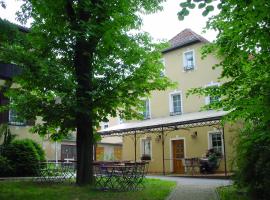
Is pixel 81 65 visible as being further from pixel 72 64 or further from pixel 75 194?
pixel 75 194

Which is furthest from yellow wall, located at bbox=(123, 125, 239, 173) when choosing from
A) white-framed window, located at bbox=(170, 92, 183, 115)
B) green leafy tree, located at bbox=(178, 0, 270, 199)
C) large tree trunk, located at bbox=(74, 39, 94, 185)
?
green leafy tree, located at bbox=(178, 0, 270, 199)

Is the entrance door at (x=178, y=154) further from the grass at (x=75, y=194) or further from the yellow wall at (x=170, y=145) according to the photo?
the grass at (x=75, y=194)

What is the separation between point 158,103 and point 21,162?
12156 millimetres

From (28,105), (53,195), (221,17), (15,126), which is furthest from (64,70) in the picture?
(15,126)

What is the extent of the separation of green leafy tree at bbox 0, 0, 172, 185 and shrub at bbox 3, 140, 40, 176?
3.98 m

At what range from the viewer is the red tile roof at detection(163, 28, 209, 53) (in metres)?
24.4

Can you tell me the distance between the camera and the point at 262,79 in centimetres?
798

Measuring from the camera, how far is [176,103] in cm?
2534

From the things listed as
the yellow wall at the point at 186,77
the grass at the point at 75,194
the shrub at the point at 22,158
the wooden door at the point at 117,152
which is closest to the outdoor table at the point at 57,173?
the shrub at the point at 22,158

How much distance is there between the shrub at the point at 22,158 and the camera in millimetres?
16322

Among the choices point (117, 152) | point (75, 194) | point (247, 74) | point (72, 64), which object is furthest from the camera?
point (117, 152)

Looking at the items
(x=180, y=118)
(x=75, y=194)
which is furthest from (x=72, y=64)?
(x=180, y=118)

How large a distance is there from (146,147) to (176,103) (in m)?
3.77

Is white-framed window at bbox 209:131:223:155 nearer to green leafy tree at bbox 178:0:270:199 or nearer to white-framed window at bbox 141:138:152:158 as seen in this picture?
white-framed window at bbox 141:138:152:158
